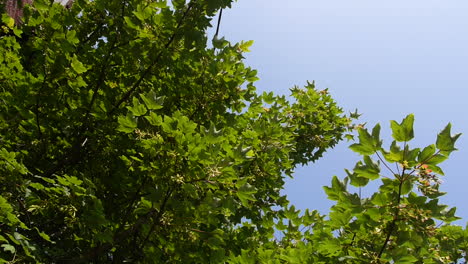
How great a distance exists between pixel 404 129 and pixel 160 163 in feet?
6.20

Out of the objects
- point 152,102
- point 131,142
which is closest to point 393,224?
point 152,102

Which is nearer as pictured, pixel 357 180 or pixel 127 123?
pixel 357 180

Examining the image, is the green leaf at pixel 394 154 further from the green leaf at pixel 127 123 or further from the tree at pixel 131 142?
the green leaf at pixel 127 123

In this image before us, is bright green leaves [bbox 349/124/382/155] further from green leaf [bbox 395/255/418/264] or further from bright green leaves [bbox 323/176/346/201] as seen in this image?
green leaf [bbox 395/255/418/264]

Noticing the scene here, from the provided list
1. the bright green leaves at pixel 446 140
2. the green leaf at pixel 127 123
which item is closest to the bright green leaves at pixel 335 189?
the bright green leaves at pixel 446 140

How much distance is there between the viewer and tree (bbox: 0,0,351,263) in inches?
123

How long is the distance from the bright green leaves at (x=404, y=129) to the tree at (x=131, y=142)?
134cm

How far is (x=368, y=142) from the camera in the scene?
2.36m

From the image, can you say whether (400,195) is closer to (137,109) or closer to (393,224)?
(393,224)

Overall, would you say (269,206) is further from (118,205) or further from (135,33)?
(135,33)

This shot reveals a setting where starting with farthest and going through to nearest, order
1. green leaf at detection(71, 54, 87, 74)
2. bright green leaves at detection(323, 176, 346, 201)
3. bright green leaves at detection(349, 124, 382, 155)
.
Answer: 1. green leaf at detection(71, 54, 87, 74)
2. bright green leaves at detection(323, 176, 346, 201)
3. bright green leaves at detection(349, 124, 382, 155)

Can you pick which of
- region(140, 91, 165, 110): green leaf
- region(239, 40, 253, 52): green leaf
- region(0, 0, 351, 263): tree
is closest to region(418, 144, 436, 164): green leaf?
region(0, 0, 351, 263): tree

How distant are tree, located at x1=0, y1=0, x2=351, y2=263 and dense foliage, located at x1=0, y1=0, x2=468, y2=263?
0.06 feet

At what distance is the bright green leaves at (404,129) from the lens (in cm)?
227
